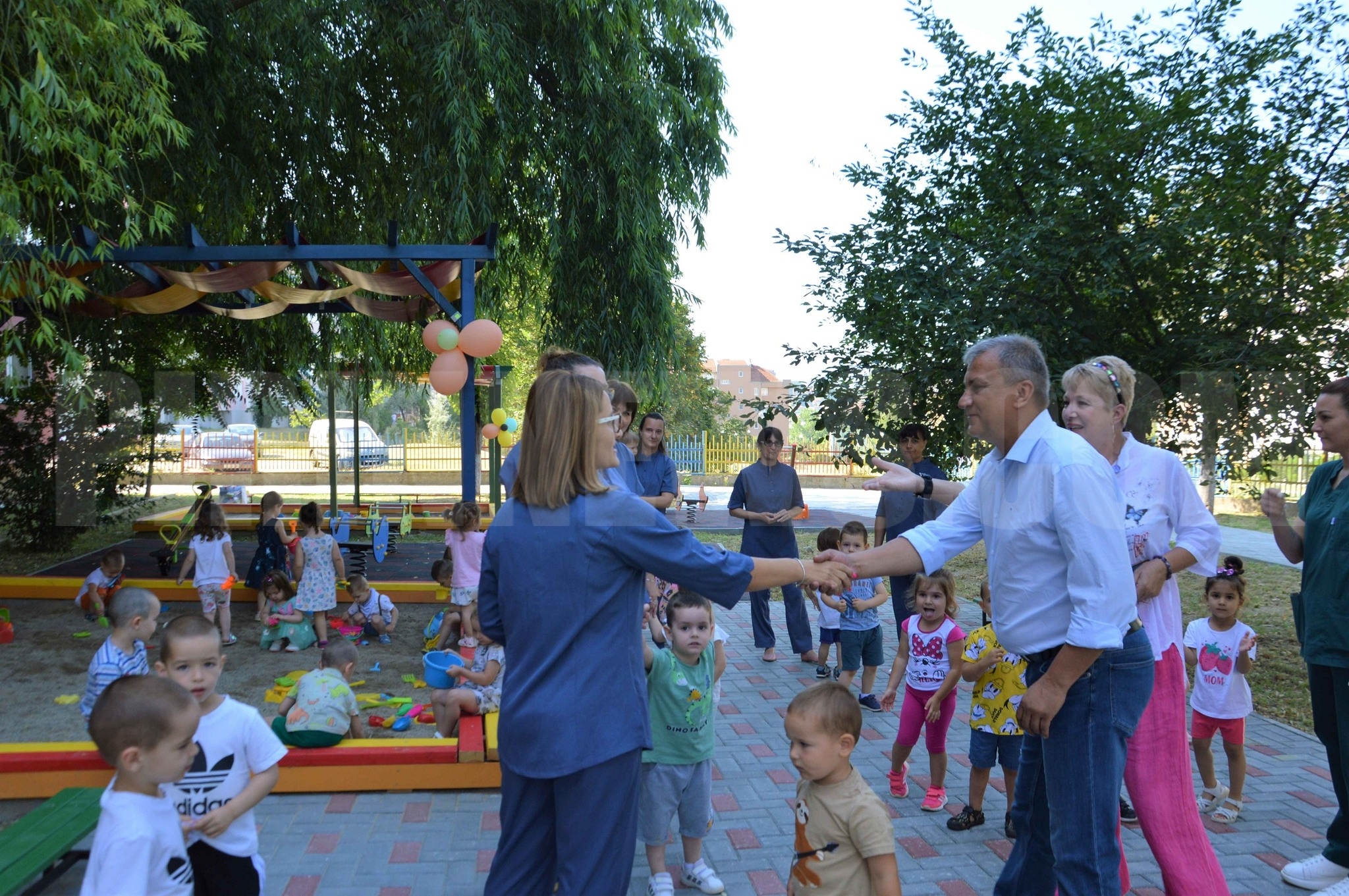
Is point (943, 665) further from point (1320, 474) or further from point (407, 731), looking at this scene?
point (407, 731)

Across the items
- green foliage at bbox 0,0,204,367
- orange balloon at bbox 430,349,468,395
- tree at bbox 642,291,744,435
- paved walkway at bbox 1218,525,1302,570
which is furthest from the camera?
tree at bbox 642,291,744,435

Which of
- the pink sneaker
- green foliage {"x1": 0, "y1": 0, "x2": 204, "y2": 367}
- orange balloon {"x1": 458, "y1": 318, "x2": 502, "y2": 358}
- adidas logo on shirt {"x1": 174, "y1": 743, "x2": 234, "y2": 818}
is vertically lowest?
the pink sneaker

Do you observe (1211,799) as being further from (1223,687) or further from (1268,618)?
(1268,618)

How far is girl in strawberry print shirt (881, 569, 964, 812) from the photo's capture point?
173 inches

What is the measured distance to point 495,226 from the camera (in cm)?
692

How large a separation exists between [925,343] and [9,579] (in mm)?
→ 9426

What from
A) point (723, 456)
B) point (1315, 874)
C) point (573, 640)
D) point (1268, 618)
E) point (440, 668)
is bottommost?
point (1268, 618)

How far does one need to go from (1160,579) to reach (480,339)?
17.2 feet

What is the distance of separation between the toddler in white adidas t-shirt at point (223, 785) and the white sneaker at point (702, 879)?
5.36ft

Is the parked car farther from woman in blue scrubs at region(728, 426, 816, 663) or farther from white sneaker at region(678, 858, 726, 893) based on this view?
white sneaker at region(678, 858, 726, 893)

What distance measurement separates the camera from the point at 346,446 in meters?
25.3

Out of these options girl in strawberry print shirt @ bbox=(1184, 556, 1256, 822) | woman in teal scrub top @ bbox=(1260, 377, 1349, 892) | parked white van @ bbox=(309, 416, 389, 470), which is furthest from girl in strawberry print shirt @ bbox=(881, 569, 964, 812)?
parked white van @ bbox=(309, 416, 389, 470)

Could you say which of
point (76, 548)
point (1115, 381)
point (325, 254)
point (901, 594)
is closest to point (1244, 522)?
point (901, 594)

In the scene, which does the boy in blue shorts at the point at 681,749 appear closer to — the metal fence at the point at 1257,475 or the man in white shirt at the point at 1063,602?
the man in white shirt at the point at 1063,602
